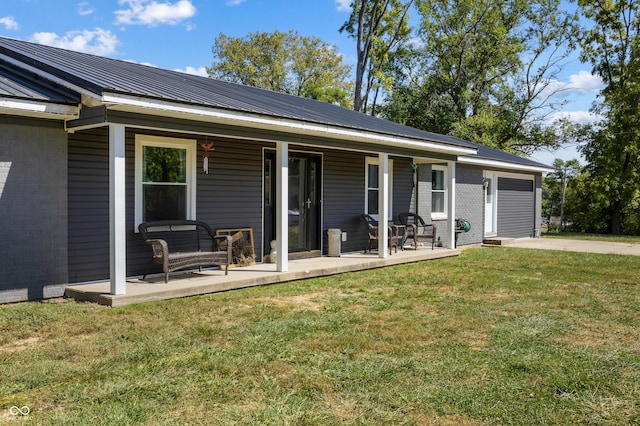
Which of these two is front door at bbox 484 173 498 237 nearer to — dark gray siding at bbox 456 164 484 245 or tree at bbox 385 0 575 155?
dark gray siding at bbox 456 164 484 245

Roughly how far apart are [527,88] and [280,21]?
15.8 metres

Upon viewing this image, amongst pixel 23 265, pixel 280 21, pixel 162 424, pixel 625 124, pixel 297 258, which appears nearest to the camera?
pixel 162 424

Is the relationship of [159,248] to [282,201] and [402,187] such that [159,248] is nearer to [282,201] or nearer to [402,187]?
[282,201]

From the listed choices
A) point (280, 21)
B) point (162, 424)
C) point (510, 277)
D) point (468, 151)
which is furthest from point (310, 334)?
point (280, 21)

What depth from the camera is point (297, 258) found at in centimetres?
1043

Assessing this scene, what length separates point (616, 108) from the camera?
24.5 m

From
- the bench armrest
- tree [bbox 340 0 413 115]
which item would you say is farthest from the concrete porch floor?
tree [bbox 340 0 413 115]

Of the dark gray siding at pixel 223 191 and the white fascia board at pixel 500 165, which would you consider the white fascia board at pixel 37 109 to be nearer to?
the dark gray siding at pixel 223 191

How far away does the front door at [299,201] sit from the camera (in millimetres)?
9836

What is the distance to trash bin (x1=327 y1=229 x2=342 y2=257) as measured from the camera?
10.8 meters

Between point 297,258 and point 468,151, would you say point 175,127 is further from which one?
point 468,151

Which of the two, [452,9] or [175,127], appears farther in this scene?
[452,9]

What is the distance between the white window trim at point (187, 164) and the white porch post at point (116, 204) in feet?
5.00

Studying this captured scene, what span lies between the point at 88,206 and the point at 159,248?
3.50ft
